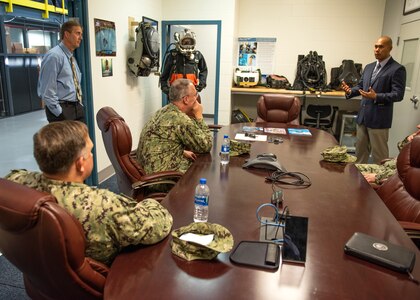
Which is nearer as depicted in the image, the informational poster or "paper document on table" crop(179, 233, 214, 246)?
"paper document on table" crop(179, 233, 214, 246)

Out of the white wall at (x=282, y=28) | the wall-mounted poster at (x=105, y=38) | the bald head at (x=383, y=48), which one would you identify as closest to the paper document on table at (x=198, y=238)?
the wall-mounted poster at (x=105, y=38)

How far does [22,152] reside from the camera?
495 centimetres

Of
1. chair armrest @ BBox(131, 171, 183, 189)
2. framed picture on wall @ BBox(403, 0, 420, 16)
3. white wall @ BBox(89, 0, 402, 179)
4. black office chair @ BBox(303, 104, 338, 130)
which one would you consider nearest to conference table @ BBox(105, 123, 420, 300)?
chair armrest @ BBox(131, 171, 183, 189)

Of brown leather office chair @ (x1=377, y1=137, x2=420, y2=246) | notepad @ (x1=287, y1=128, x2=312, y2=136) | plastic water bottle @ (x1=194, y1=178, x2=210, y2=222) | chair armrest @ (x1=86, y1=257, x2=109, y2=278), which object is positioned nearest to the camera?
chair armrest @ (x1=86, y1=257, x2=109, y2=278)

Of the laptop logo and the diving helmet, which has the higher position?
the diving helmet

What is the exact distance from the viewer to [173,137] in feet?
7.95

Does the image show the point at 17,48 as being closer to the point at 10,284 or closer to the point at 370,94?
the point at 10,284

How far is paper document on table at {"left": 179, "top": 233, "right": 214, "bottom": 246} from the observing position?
121 centimetres

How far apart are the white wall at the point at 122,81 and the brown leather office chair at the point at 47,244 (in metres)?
2.89

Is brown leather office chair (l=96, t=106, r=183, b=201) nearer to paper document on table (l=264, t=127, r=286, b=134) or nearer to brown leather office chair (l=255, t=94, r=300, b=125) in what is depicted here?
paper document on table (l=264, t=127, r=286, b=134)

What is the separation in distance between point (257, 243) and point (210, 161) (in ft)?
3.79

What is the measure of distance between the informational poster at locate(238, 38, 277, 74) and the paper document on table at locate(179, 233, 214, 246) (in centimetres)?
522

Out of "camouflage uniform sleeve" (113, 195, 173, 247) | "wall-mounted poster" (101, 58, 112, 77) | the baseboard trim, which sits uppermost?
"wall-mounted poster" (101, 58, 112, 77)

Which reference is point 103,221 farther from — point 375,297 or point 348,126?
point 348,126
